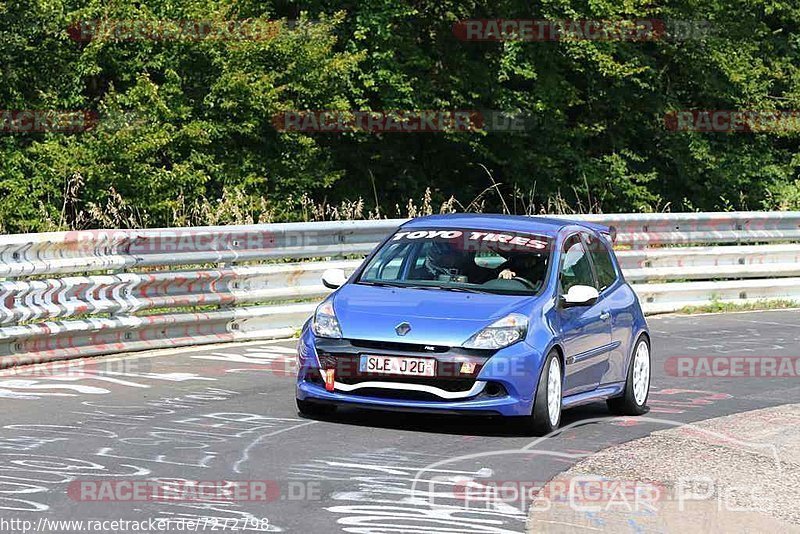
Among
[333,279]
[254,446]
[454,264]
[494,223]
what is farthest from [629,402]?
[254,446]

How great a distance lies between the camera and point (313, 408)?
11.1 meters

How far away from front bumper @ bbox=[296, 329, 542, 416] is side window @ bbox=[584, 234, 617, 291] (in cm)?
188

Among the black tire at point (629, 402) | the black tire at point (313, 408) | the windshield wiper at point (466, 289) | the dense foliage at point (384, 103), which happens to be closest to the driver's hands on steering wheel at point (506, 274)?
the windshield wiper at point (466, 289)

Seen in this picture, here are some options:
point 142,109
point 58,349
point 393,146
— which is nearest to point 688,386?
→ point 58,349

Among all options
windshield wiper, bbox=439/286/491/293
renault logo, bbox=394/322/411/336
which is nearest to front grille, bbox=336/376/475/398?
renault logo, bbox=394/322/411/336

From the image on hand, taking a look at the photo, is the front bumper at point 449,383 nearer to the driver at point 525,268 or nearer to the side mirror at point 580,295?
the side mirror at point 580,295

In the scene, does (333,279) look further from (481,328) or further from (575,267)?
(575,267)

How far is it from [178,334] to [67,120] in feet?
Answer: 59.7

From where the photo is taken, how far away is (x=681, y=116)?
40219 millimetres

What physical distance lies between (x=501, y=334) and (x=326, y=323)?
1205 mm

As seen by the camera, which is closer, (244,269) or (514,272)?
(514,272)

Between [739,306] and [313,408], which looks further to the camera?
[739,306]

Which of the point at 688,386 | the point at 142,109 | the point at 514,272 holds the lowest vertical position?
the point at 688,386

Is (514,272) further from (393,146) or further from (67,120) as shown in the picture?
(393,146)
